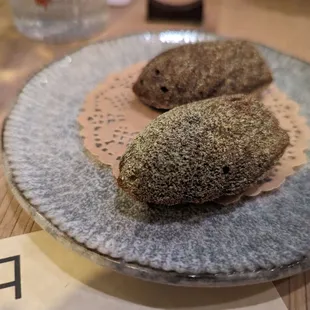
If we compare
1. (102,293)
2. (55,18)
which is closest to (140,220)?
(102,293)

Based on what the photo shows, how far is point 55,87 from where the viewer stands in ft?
2.43

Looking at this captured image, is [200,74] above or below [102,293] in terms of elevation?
above

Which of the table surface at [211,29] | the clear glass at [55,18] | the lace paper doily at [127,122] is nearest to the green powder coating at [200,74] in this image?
the lace paper doily at [127,122]

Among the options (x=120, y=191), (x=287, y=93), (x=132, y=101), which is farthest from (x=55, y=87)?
(x=287, y=93)

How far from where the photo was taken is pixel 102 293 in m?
0.48

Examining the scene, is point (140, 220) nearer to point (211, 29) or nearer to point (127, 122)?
point (127, 122)

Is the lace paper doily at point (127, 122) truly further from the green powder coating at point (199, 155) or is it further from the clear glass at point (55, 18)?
the clear glass at point (55, 18)

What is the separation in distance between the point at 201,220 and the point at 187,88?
24 centimetres

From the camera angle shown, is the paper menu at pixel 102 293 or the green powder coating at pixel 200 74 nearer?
the paper menu at pixel 102 293

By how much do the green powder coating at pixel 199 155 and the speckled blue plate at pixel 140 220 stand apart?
30 mm

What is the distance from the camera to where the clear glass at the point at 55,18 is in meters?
0.97

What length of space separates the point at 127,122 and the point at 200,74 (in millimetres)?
129

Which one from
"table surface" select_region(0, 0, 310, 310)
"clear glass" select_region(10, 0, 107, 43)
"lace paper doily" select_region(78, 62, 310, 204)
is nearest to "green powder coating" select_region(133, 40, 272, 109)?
"lace paper doily" select_region(78, 62, 310, 204)

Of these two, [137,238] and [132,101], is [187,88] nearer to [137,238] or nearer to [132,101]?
[132,101]
